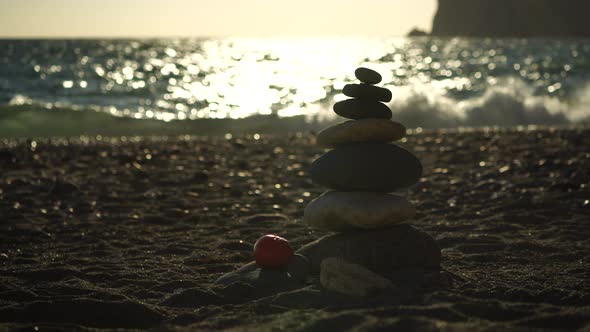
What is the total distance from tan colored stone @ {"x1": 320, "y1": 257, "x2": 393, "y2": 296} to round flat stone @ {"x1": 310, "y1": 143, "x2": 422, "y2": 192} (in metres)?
0.71

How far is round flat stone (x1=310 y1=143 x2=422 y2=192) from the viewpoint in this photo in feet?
16.1

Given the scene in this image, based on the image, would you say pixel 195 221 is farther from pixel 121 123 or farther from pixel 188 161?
pixel 121 123

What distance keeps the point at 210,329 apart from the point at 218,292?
2.49 ft

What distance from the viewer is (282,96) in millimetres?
27016

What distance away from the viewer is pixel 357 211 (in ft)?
15.9

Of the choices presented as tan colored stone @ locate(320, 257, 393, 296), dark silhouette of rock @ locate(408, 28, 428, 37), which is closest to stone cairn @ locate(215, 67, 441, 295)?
tan colored stone @ locate(320, 257, 393, 296)

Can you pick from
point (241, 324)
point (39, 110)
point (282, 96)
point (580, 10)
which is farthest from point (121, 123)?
point (580, 10)

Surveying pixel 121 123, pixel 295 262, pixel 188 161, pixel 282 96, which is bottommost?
pixel 295 262

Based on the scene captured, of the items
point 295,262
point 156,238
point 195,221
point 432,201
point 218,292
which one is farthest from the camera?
point 432,201

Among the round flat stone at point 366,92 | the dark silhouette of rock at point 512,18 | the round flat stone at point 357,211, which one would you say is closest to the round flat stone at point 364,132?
the round flat stone at point 366,92

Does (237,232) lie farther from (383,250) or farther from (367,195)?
(383,250)

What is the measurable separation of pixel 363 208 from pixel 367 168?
28 centimetres

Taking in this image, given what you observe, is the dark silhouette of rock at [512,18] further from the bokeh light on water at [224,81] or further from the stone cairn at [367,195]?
the stone cairn at [367,195]

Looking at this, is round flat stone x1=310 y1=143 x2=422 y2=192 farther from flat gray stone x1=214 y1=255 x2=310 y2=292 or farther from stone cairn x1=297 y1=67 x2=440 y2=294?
flat gray stone x1=214 y1=255 x2=310 y2=292
